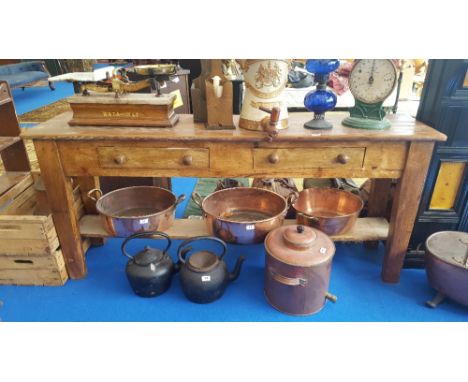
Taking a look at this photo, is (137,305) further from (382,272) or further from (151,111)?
(382,272)

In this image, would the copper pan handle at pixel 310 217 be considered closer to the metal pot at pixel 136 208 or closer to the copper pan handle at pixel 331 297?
the copper pan handle at pixel 331 297

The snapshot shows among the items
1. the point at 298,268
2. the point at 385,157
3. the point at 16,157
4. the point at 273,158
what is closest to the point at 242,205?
the point at 273,158

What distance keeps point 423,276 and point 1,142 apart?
11.2 feet

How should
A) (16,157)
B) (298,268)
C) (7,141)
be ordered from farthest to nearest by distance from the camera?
(16,157)
(7,141)
(298,268)

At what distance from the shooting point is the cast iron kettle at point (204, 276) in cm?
206

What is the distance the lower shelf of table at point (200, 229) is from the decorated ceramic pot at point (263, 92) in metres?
0.82

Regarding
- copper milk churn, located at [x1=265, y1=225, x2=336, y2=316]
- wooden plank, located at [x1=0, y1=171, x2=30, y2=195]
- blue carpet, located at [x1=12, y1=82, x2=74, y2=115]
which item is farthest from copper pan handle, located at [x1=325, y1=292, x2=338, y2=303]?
blue carpet, located at [x1=12, y1=82, x2=74, y2=115]

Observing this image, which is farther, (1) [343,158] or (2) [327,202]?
(2) [327,202]

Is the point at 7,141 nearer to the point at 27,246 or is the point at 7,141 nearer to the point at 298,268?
the point at 27,246

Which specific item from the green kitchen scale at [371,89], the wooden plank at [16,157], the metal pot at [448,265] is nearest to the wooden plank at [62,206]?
the wooden plank at [16,157]

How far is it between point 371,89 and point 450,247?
1099 mm

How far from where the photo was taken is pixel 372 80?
198 cm

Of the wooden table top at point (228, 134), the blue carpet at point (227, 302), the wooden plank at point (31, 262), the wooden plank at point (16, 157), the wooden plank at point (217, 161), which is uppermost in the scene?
the wooden table top at point (228, 134)

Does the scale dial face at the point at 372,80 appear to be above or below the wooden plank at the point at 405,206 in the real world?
above
